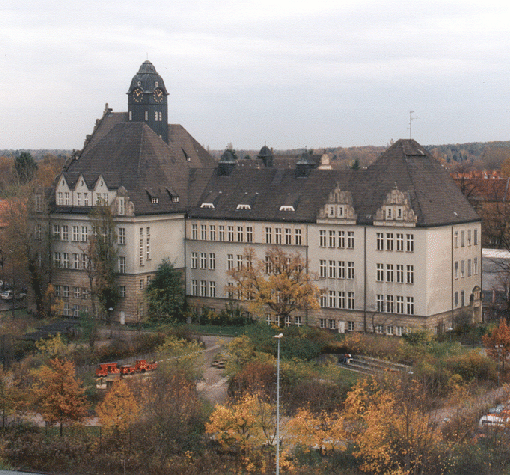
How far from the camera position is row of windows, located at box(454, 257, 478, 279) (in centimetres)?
7288

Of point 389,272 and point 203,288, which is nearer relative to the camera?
point 389,272

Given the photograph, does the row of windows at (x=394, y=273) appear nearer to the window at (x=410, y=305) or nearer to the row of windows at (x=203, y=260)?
the window at (x=410, y=305)

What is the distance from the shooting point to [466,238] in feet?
242

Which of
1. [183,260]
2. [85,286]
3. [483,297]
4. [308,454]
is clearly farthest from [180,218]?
[308,454]

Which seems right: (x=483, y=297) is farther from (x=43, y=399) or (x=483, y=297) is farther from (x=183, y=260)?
(x=43, y=399)

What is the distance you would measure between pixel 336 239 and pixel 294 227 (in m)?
3.55

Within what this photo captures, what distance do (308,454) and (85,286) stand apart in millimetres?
36494

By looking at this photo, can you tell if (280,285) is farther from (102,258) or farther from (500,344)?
(500,344)

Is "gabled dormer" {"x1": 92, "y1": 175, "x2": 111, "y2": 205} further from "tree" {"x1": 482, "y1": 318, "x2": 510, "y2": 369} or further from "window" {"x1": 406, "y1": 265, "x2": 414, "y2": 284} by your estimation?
"tree" {"x1": 482, "y1": 318, "x2": 510, "y2": 369}

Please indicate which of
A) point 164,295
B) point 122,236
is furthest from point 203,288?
point 122,236

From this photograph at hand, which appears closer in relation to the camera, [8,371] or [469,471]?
[469,471]

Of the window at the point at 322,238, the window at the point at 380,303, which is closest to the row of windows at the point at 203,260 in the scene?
the window at the point at 322,238

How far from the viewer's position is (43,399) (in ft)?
171

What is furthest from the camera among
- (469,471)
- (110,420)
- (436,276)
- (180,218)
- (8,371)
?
(180,218)
